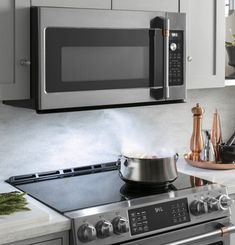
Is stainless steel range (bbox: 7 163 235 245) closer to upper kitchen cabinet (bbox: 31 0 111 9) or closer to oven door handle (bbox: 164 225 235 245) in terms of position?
oven door handle (bbox: 164 225 235 245)

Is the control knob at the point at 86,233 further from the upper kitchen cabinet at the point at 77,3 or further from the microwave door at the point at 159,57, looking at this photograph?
the upper kitchen cabinet at the point at 77,3

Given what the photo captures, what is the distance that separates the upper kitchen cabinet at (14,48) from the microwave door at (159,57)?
0.59 m

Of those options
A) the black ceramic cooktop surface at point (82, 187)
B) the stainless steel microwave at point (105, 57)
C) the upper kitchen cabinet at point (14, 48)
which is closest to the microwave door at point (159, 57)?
the stainless steel microwave at point (105, 57)

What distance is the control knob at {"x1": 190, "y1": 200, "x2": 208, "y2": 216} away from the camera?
2369 mm

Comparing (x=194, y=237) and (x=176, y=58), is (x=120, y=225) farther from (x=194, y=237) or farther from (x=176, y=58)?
(x=176, y=58)

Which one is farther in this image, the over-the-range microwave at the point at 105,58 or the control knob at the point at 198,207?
the control knob at the point at 198,207

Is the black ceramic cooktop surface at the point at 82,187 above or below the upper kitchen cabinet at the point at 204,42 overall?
below

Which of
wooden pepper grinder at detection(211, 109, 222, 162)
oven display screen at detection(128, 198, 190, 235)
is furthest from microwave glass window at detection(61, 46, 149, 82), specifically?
wooden pepper grinder at detection(211, 109, 222, 162)

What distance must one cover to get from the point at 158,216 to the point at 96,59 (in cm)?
73

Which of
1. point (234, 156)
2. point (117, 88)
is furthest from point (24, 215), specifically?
point (234, 156)

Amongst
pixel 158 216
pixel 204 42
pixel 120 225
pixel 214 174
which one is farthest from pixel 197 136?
pixel 120 225

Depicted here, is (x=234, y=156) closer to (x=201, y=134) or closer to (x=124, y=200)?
(x=201, y=134)

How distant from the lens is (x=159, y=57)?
98.7 inches

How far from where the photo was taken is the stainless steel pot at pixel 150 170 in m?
2.41
